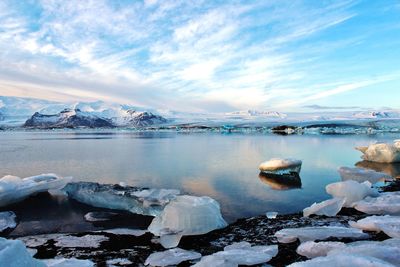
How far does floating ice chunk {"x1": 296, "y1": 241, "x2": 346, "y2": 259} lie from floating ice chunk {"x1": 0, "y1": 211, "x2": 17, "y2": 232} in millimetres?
3273

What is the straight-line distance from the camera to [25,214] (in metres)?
4.32

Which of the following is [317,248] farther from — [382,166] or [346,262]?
[382,166]

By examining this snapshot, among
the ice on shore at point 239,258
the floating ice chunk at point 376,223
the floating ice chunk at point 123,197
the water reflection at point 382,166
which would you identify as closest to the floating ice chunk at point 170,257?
the ice on shore at point 239,258

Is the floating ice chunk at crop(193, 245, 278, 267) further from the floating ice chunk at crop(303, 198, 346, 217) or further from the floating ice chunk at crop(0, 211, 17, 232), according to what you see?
the floating ice chunk at crop(0, 211, 17, 232)

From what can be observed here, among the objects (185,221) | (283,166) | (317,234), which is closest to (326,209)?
(317,234)

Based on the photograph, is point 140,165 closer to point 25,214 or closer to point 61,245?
point 25,214

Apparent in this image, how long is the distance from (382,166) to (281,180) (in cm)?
425

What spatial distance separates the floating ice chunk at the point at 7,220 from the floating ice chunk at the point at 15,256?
2211mm

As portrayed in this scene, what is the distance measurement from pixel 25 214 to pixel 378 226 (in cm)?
420

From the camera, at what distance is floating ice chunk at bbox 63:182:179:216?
14.2 ft

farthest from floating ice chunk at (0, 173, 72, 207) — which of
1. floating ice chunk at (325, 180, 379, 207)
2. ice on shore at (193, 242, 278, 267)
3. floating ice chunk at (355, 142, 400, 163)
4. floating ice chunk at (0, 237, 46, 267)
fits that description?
floating ice chunk at (355, 142, 400, 163)

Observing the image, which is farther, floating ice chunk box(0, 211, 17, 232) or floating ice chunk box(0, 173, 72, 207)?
floating ice chunk box(0, 173, 72, 207)

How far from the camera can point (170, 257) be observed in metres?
2.68

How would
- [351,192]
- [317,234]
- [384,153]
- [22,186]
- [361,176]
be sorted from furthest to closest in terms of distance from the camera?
[384,153] → [361,176] → [22,186] → [351,192] → [317,234]
